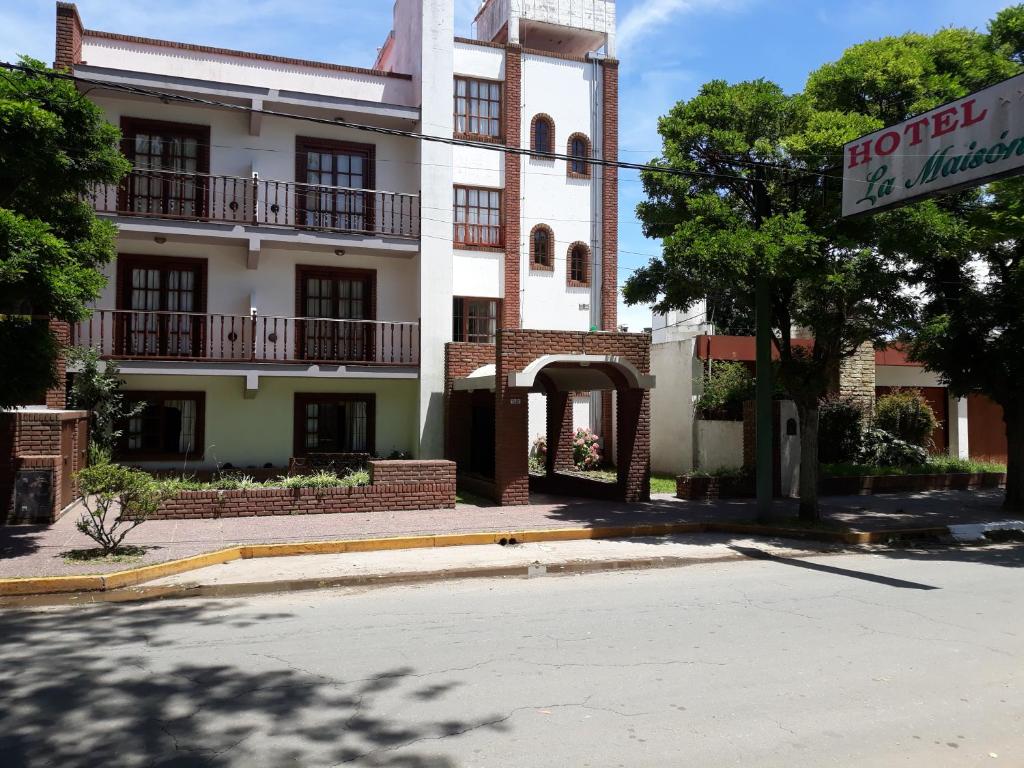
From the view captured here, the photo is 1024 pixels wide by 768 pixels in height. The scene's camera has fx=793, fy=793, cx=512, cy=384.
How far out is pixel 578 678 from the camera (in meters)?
5.90

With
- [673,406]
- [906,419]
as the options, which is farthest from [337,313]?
[906,419]

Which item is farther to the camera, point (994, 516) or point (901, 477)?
point (901, 477)

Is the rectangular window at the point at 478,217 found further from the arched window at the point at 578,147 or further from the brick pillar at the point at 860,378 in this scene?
the brick pillar at the point at 860,378

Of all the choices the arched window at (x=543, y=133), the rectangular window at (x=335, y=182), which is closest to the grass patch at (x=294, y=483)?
the rectangular window at (x=335, y=182)

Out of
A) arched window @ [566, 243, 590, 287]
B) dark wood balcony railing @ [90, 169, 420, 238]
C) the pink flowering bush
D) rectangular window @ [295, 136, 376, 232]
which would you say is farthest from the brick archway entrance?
rectangular window @ [295, 136, 376, 232]

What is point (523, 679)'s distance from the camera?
5871 mm

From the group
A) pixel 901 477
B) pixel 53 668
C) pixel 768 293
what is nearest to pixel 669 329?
pixel 901 477

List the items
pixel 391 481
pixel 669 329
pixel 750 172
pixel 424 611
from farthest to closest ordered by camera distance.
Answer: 1. pixel 669 329
2. pixel 391 481
3. pixel 750 172
4. pixel 424 611

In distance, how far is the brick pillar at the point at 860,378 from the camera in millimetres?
20875

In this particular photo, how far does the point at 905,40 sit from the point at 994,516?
8.89m

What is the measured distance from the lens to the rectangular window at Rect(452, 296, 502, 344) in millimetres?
19406

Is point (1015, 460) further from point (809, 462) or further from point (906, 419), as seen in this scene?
point (906, 419)

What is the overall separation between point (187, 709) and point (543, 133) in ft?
57.7

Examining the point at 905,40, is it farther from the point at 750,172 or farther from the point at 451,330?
the point at 451,330
